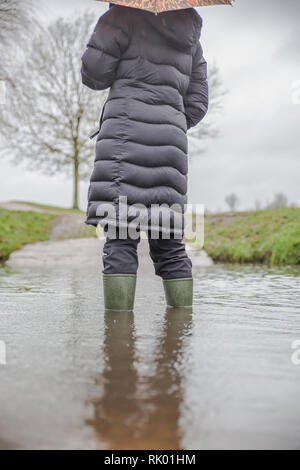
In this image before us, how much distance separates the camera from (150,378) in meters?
1.51

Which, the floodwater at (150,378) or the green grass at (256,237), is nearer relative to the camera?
the floodwater at (150,378)

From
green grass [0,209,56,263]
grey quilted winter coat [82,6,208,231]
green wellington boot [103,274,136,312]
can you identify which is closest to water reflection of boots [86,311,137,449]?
green wellington boot [103,274,136,312]

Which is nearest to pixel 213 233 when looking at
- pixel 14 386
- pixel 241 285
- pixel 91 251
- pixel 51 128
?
pixel 91 251

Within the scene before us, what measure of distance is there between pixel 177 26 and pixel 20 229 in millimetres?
Result: 8542

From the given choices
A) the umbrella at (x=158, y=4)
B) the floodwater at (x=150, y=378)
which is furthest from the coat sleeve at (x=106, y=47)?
the floodwater at (x=150, y=378)

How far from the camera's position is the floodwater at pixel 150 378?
1.11 meters

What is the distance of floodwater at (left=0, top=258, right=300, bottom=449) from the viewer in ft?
3.63

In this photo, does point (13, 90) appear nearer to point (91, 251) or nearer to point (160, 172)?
point (91, 251)

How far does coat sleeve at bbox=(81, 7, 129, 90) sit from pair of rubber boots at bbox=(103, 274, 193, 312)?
3.83 ft

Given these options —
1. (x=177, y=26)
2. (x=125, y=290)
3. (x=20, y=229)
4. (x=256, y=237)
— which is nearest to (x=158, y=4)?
(x=177, y=26)

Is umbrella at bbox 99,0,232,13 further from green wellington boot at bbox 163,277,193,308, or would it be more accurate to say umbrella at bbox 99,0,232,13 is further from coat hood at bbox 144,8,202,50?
green wellington boot at bbox 163,277,193,308

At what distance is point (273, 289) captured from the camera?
157 inches

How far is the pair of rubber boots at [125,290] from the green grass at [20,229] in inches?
217

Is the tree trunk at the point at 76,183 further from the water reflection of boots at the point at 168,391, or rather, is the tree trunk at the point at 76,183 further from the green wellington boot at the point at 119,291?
the water reflection of boots at the point at 168,391
